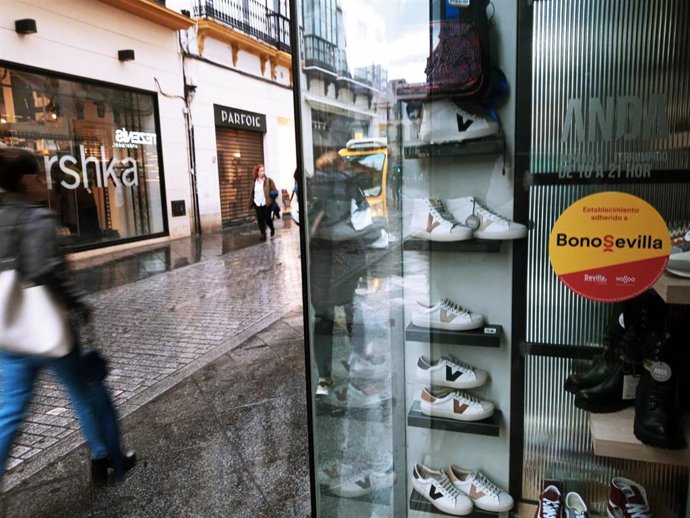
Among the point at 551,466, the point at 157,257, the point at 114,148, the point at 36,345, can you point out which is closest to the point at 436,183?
the point at 551,466

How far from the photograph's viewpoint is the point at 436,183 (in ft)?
6.17

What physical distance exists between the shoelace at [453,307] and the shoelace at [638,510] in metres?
0.77

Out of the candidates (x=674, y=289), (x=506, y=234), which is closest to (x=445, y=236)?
(x=506, y=234)

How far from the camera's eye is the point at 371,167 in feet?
6.33

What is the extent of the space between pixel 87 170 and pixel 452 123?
9040mm

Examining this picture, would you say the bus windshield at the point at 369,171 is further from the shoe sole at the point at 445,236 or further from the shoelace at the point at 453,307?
the shoelace at the point at 453,307

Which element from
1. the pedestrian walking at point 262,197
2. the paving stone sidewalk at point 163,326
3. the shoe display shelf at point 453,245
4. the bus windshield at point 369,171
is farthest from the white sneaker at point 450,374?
the pedestrian walking at point 262,197

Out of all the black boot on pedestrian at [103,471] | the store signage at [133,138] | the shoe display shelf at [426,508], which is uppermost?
the store signage at [133,138]

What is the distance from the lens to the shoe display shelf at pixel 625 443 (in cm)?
140

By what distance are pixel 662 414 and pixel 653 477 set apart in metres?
0.46

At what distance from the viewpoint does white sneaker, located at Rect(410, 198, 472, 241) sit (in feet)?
5.87

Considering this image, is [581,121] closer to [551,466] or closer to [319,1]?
[319,1]

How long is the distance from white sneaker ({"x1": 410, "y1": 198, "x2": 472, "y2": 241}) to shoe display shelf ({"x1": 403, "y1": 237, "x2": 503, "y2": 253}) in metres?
0.03

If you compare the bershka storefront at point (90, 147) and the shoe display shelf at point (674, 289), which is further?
the bershka storefront at point (90, 147)
